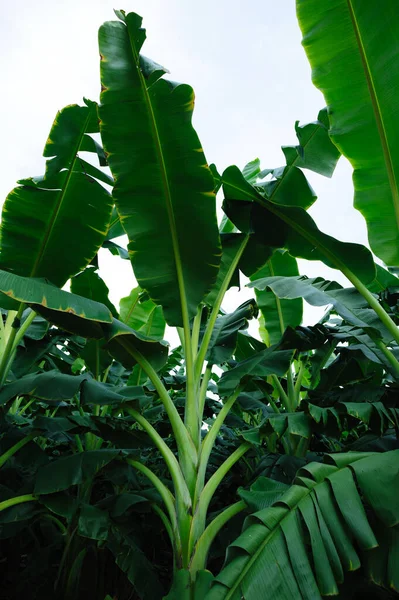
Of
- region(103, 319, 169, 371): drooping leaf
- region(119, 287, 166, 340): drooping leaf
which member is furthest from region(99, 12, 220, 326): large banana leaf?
region(119, 287, 166, 340): drooping leaf

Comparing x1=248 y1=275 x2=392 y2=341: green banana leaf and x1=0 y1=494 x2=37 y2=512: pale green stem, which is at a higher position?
x1=248 y1=275 x2=392 y2=341: green banana leaf

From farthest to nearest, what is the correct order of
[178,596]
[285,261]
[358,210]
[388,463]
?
[285,261] → [358,210] → [178,596] → [388,463]

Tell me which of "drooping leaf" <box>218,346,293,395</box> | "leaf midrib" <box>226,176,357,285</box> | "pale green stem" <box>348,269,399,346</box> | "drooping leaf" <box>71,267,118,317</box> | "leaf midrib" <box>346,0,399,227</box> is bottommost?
"drooping leaf" <box>218,346,293,395</box>

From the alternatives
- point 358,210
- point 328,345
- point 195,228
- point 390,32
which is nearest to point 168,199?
point 195,228

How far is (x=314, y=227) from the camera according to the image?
2125mm

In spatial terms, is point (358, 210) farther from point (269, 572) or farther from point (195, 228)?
point (269, 572)

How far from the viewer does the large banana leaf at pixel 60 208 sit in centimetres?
228

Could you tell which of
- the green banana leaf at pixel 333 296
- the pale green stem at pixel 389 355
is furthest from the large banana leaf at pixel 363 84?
the pale green stem at pixel 389 355

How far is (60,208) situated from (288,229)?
4.15 feet

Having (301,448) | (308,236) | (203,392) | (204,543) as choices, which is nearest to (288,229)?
(308,236)

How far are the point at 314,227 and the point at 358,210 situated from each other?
216 millimetres

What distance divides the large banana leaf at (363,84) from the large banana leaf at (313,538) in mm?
1184

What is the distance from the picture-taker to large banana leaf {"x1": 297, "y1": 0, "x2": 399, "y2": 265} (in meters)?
1.78

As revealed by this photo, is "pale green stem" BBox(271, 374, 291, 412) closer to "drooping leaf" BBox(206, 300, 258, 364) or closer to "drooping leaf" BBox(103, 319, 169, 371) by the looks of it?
"drooping leaf" BBox(206, 300, 258, 364)
